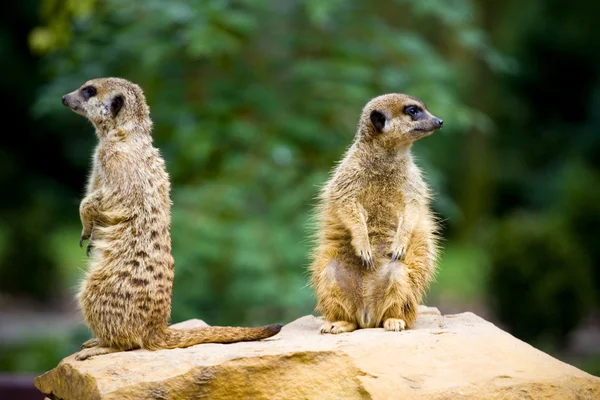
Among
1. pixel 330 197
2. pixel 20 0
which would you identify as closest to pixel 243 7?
pixel 330 197

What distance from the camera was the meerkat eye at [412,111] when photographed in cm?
434

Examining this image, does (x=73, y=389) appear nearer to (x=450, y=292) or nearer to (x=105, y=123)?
(x=105, y=123)

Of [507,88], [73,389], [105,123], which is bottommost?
[73,389]

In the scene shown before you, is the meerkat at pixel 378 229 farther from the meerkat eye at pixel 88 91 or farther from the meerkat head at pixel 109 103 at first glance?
the meerkat eye at pixel 88 91

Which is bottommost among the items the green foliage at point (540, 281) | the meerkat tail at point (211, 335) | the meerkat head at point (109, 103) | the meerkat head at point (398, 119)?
the meerkat tail at point (211, 335)

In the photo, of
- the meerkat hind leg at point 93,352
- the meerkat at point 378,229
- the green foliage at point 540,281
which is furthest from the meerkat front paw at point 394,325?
the green foliage at point 540,281

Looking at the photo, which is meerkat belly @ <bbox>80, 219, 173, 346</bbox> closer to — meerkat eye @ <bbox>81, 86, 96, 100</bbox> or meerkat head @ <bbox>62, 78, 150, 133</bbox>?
meerkat head @ <bbox>62, 78, 150, 133</bbox>

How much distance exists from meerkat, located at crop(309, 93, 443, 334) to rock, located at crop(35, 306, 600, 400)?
0.34 meters

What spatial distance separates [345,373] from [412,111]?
135 centimetres

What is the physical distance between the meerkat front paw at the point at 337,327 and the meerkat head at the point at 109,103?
4.03 ft

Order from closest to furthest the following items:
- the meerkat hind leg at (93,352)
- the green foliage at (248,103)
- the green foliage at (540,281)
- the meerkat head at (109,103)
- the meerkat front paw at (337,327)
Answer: the meerkat hind leg at (93,352) → the meerkat front paw at (337,327) → the meerkat head at (109,103) → the green foliage at (248,103) → the green foliage at (540,281)

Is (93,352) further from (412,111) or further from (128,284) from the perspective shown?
(412,111)

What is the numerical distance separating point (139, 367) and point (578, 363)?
6.76 m

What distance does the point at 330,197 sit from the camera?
4.43 m
